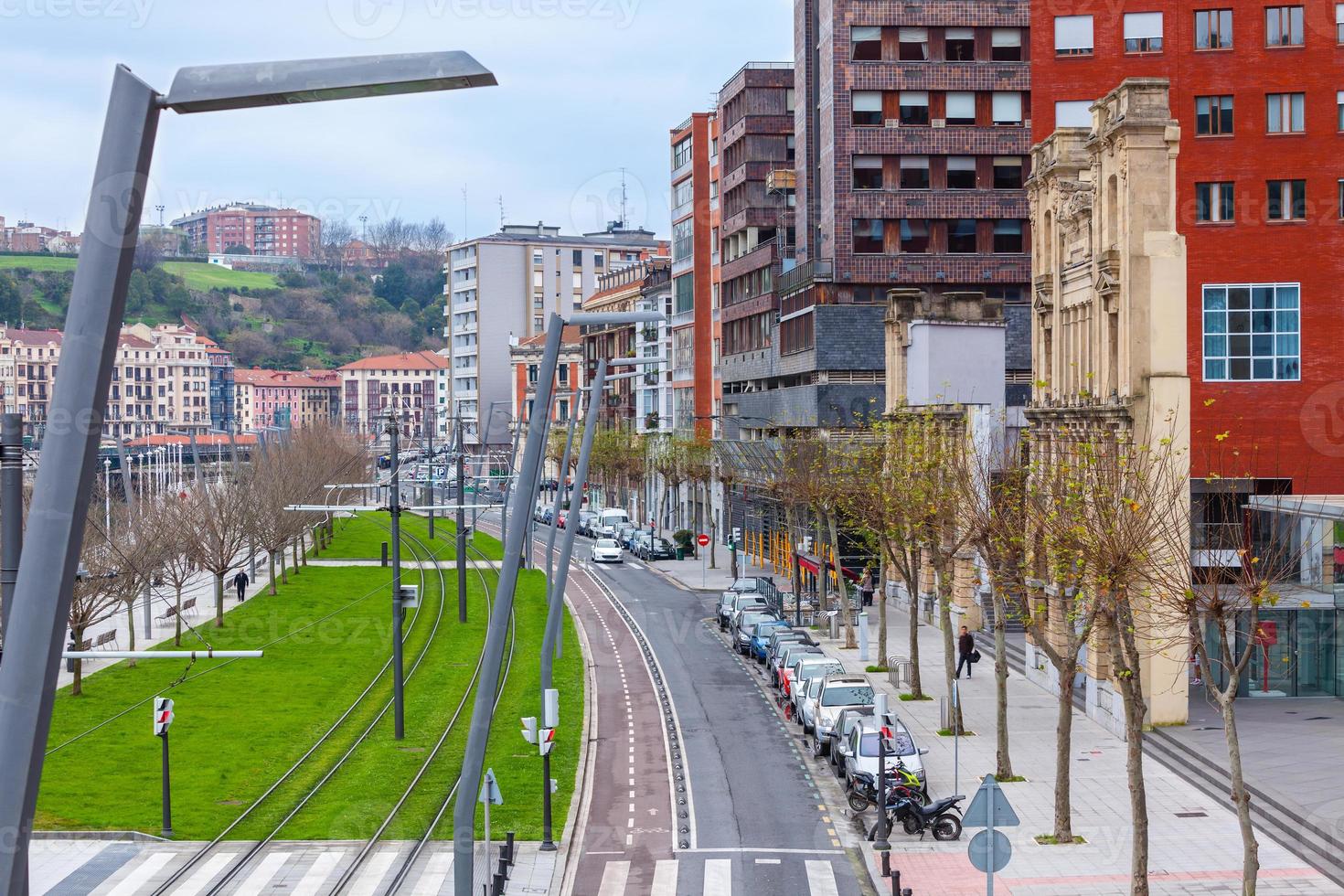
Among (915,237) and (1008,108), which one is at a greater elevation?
(1008,108)

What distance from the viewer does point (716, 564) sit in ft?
272

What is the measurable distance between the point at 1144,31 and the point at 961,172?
21.4m

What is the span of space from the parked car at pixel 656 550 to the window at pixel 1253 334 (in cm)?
4487

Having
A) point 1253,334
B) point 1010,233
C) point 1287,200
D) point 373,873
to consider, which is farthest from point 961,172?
point 373,873

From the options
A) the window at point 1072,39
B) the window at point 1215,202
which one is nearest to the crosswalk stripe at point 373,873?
the window at point 1215,202

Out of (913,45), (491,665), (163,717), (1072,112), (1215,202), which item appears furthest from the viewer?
(913,45)

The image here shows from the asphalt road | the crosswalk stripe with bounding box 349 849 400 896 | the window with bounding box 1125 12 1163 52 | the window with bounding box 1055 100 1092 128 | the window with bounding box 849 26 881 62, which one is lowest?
the asphalt road

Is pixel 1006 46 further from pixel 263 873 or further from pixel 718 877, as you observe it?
pixel 263 873

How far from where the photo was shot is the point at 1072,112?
52.5m

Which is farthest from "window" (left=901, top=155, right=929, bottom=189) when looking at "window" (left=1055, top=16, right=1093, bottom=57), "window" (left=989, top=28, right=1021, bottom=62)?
"window" (left=1055, top=16, right=1093, bottom=57)

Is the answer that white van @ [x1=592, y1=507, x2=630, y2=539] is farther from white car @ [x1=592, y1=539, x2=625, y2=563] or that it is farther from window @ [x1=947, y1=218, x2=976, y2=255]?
window @ [x1=947, y1=218, x2=976, y2=255]

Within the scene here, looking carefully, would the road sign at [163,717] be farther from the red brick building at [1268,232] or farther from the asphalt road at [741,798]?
the red brick building at [1268,232]

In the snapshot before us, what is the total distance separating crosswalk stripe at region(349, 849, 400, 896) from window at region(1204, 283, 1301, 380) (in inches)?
1197

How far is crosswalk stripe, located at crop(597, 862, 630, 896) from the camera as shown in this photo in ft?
75.8
